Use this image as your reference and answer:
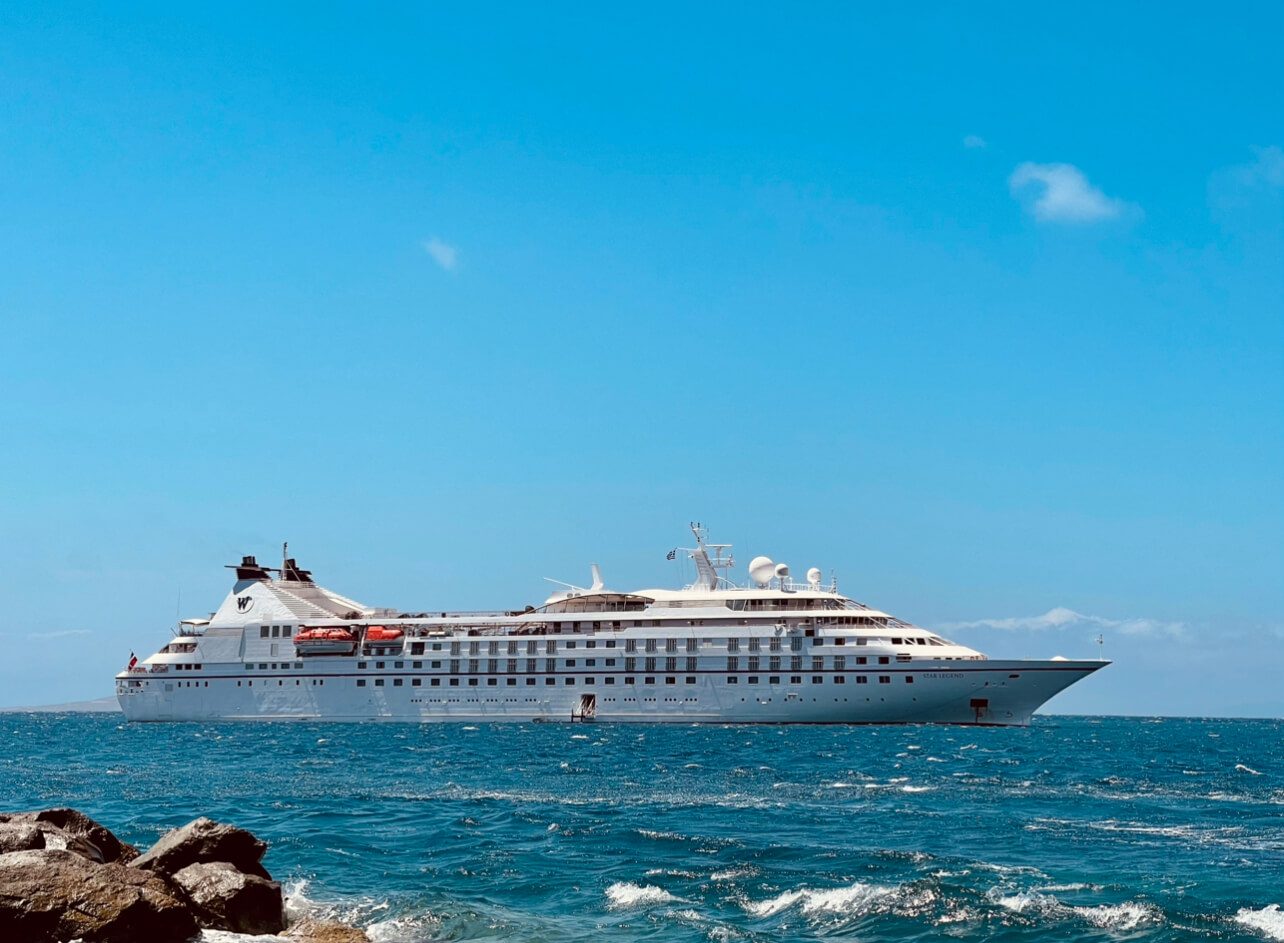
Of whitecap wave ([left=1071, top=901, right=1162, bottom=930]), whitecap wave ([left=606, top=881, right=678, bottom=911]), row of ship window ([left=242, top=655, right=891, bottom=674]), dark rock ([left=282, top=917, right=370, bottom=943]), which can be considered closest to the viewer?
dark rock ([left=282, top=917, right=370, bottom=943])

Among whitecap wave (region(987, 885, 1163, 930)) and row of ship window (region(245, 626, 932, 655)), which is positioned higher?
row of ship window (region(245, 626, 932, 655))

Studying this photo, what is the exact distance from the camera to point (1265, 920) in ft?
54.3

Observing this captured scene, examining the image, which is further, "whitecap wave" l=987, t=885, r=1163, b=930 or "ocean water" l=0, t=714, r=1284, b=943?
"ocean water" l=0, t=714, r=1284, b=943

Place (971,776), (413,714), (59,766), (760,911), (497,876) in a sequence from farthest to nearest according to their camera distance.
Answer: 1. (413,714)
2. (59,766)
3. (971,776)
4. (497,876)
5. (760,911)

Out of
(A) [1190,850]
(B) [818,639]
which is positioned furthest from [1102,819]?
(B) [818,639]

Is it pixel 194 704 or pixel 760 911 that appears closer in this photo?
pixel 760 911

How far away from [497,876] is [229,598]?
71110mm

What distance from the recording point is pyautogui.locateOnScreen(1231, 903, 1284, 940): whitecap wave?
15988mm

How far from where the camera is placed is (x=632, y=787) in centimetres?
3338

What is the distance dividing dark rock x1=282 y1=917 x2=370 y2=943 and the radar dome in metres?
64.3

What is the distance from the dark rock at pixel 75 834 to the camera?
52.9ft

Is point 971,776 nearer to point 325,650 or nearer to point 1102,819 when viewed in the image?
point 1102,819

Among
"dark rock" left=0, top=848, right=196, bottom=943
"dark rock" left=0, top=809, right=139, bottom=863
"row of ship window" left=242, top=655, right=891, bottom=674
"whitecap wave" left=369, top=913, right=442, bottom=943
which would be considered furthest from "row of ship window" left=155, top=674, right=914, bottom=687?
"dark rock" left=0, top=848, right=196, bottom=943

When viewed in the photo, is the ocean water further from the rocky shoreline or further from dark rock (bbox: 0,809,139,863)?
dark rock (bbox: 0,809,139,863)
